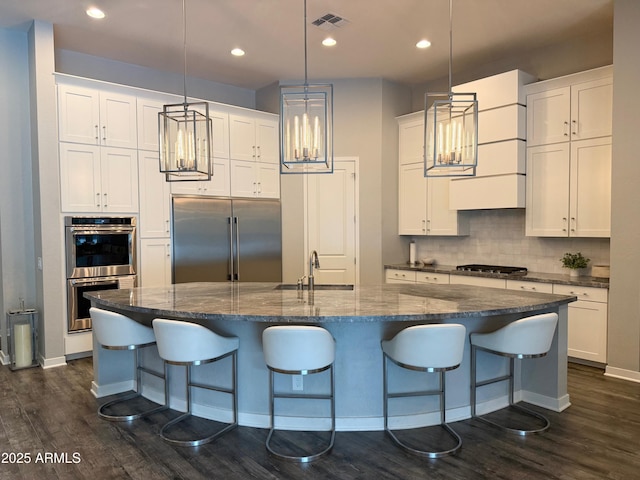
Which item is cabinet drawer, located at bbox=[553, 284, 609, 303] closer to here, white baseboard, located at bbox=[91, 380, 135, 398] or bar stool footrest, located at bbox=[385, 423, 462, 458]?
bar stool footrest, located at bbox=[385, 423, 462, 458]

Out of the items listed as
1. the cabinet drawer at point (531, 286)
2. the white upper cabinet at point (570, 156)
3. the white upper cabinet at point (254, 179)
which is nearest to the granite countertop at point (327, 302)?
the cabinet drawer at point (531, 286)

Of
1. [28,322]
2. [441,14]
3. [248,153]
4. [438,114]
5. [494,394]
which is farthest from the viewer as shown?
[248,153]

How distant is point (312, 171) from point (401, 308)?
1.20 metres

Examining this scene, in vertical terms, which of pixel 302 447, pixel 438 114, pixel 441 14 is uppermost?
pixel 441 14

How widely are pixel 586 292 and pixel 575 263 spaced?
0.37 m

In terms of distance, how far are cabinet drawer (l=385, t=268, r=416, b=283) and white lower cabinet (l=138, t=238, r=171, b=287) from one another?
2735mm

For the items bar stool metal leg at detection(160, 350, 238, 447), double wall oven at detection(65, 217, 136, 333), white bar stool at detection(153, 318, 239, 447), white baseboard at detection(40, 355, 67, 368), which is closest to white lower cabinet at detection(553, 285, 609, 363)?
bar stool metal leg at detection(160, 350, 238, 447)

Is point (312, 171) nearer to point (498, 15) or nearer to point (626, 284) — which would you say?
point (498, 15)

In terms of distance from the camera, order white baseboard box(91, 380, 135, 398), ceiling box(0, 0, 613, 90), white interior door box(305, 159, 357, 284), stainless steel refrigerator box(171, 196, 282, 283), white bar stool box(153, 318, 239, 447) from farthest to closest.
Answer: white interior door box(305, 159, 357, 284), stainless steel refrigerator box(171, 196, 282, 283), ceiling box(0, 0, 613, 90), white baseboard box(91, 380, 135, 398), white bar stool box(153, 318, 239, 447)

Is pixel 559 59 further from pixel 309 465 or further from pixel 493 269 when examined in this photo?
pixel 309 465

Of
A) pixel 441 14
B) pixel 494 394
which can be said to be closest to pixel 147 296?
pixel 494 394

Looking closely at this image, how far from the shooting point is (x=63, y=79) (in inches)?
177

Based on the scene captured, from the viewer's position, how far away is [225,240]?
18.4 ft

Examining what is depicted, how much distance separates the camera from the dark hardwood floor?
8.27 ft
